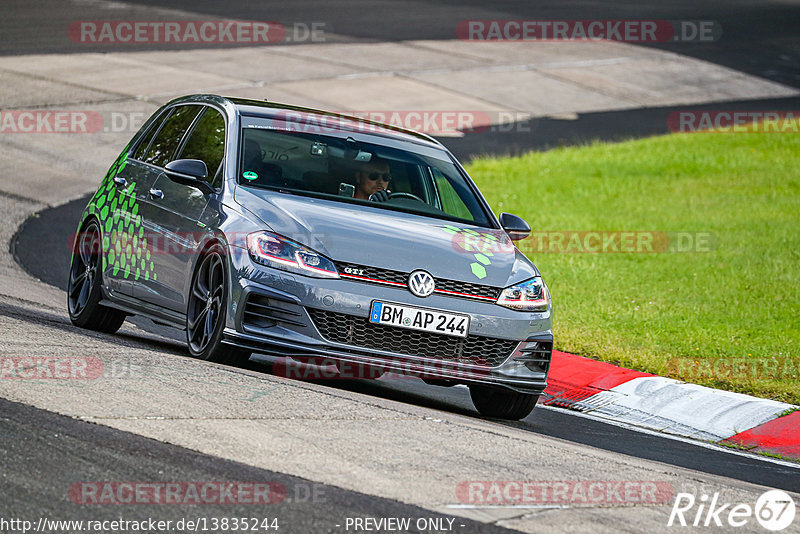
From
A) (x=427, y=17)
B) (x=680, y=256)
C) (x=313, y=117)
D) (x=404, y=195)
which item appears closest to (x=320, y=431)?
(x=404, y=195)

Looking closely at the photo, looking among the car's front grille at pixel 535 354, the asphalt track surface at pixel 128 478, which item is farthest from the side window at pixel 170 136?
the asphalt track surface at pixel 128 478

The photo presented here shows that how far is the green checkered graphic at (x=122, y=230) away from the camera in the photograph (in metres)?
9.09

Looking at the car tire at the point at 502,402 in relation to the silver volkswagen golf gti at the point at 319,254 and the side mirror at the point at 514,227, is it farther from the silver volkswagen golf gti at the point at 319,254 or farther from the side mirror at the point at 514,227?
the side mirror at the point at 514,227

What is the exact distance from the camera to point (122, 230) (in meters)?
9.41

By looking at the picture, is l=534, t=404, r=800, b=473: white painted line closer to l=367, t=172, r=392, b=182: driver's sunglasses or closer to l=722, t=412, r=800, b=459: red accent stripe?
l=722, t=412, r=800, b=459: red accent stripe

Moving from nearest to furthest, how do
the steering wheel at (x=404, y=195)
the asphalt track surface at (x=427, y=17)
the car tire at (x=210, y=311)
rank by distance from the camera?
1. the car tire at (x=210, y=311)
2. the steering wheel at (x=404, y=195)
3. the asphalt track surface at (x=427, y=17)

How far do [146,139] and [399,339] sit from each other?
333cm

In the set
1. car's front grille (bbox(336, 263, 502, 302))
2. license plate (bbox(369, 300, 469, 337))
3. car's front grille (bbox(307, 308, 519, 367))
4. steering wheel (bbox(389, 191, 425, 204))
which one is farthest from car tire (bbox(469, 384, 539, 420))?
steering wheel (bbox(389, 191, 425, 204))

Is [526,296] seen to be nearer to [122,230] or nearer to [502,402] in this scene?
[502,402]

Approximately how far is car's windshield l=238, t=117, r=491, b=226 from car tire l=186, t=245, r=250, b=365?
2.11 ft

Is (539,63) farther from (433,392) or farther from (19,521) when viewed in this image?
(19,521)

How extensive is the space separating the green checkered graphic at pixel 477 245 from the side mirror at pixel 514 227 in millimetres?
334

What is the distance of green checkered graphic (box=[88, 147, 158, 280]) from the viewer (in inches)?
358

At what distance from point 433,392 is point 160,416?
375cm
